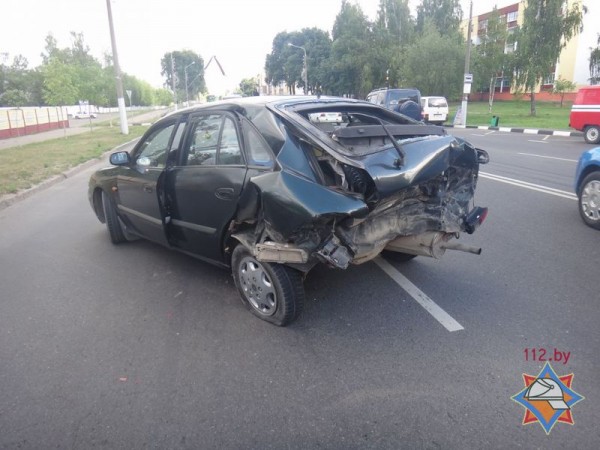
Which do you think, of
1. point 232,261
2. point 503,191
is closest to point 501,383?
point 232,261

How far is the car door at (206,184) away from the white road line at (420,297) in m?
1.71

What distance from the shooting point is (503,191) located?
809 cm

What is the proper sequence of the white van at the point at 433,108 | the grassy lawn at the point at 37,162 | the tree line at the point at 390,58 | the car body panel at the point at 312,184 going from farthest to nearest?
the tree line at the point at 390,58
the white van at the point at 433,108
the grassy lawn at the point at 37,162
the car body panel at the point at 312,184

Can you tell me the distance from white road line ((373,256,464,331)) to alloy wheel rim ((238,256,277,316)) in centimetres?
129

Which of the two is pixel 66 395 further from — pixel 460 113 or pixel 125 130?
pixel 460 113

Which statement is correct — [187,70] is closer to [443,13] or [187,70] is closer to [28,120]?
[443,13]

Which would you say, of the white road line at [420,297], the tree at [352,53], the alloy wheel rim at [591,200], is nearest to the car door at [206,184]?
the white road line at [420,297]

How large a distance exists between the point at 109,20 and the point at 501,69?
25044 millimetres

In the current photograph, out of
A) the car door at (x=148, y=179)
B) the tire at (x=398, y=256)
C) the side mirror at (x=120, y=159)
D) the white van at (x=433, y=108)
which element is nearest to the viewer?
the car door at (x=148, y=179)

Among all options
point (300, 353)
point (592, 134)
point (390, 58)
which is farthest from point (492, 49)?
point (300, 353)

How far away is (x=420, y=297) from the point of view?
4020mm

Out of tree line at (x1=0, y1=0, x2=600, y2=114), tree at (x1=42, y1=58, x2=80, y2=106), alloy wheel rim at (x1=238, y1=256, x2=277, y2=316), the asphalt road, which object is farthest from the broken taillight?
tree at (x1=42, y1=58, x2=80, y2=106)

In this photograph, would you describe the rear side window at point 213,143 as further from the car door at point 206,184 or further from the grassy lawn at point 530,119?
the grassy lawn at point 530,119

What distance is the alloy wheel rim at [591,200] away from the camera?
5.76 m
